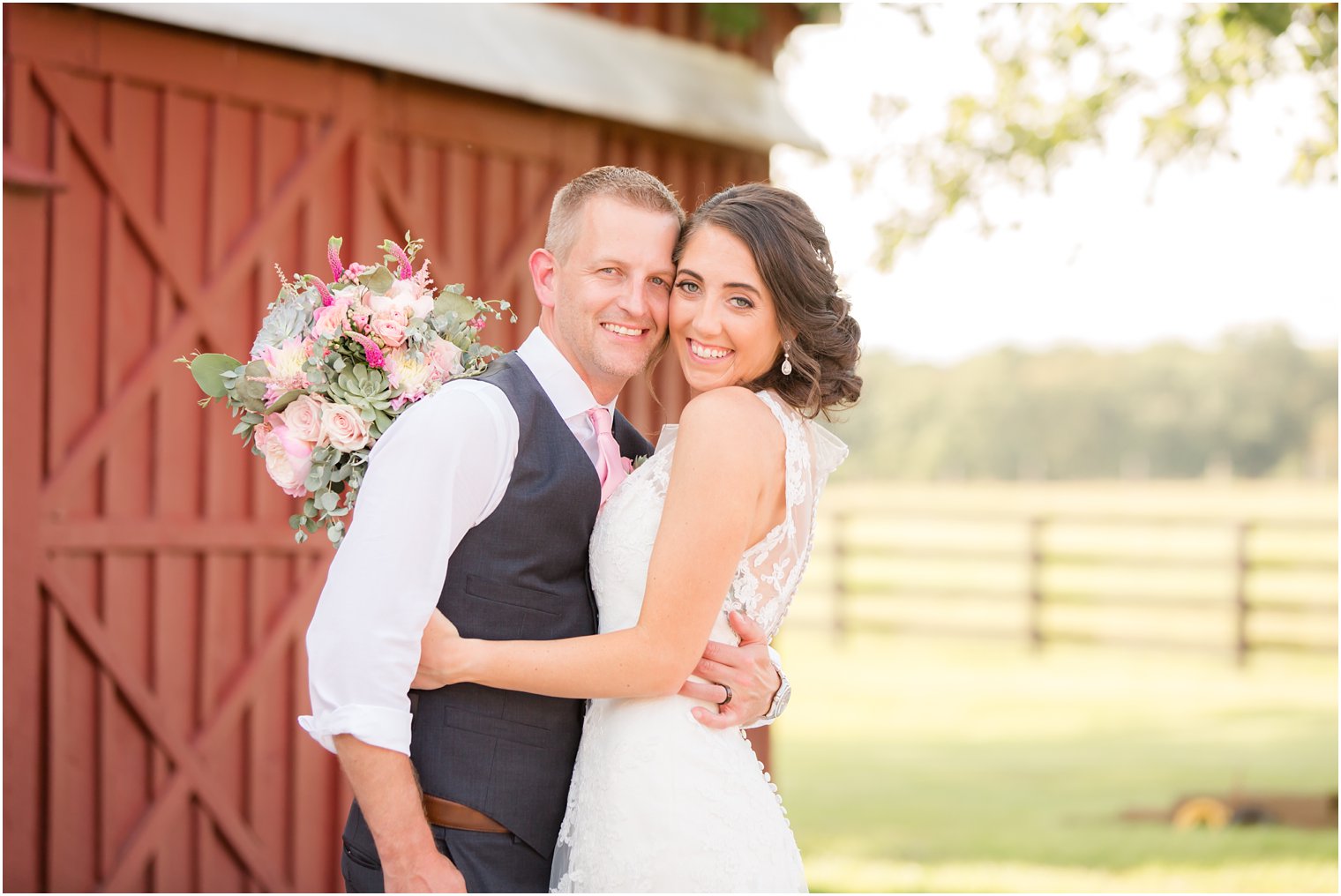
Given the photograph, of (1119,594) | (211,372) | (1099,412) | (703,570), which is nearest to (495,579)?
(703,570)

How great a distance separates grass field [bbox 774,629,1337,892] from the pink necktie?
5.64 m

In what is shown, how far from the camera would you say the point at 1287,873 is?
8.77m

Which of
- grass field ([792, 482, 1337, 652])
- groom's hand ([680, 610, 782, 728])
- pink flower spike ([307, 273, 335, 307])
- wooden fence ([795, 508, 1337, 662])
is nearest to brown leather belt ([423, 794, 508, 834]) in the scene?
groom's hand ([680, 610, 782, 728])

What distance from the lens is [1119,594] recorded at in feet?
65.9

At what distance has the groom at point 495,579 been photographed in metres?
2.78

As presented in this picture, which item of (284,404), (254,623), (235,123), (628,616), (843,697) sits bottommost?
(843,697)

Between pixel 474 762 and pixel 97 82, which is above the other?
pixel 97 82

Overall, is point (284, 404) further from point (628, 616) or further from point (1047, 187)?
point (1047, 187)

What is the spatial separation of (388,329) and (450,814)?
1.04 m

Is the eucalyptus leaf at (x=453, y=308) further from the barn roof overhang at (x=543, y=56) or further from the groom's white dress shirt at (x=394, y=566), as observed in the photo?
the barn roof overhang at (x=543, y=56)

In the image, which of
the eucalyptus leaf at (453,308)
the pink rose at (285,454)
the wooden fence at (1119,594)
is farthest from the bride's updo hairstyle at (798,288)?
the wooden fence at (1119,594)

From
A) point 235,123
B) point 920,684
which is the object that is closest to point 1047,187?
point 235,123

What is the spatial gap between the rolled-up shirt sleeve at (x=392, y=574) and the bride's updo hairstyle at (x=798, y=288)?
30.5 inches

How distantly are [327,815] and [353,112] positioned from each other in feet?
10.9
